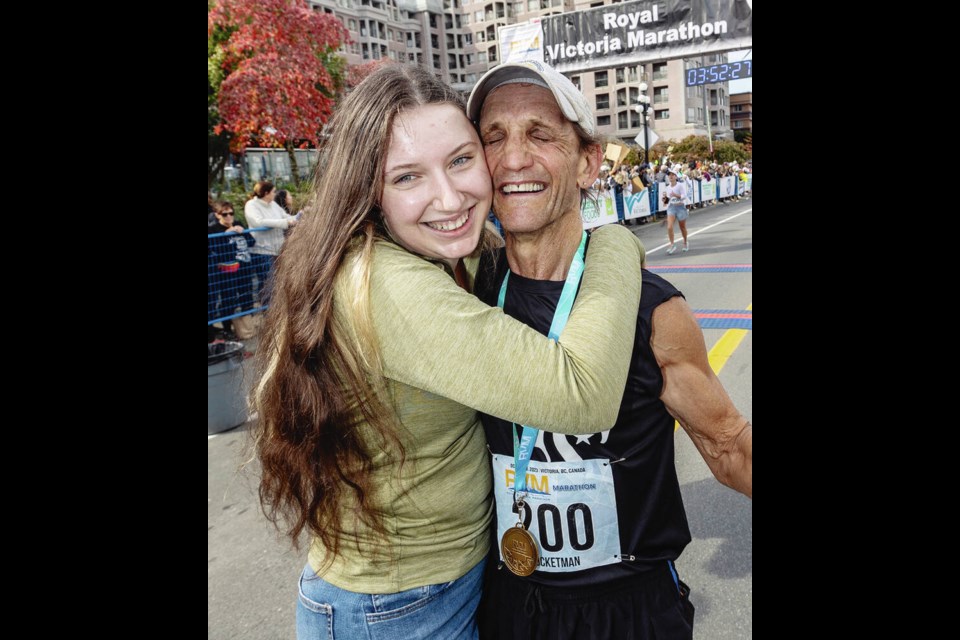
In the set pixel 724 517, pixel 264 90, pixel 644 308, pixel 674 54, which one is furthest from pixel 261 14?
pixel 644 308

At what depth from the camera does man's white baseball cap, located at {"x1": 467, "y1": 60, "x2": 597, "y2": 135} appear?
1435mm

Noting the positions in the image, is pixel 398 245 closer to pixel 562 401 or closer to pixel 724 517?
pixel 562 401

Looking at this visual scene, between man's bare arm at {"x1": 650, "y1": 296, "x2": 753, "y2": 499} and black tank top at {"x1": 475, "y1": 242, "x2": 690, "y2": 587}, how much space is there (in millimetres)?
25

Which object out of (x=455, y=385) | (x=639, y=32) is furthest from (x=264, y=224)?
(x=639, y=32)

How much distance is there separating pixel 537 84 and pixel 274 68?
1006 centimetres

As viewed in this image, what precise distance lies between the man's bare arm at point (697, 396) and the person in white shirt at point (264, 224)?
7.17 m

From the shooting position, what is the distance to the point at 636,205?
63.3ft

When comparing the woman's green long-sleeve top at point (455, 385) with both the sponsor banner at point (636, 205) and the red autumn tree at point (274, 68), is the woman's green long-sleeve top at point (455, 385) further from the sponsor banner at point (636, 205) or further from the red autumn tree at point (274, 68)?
the sponsor banner at point (636, 205)

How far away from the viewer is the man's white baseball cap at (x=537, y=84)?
1.43 m

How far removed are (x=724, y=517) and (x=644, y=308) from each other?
8.31 ft

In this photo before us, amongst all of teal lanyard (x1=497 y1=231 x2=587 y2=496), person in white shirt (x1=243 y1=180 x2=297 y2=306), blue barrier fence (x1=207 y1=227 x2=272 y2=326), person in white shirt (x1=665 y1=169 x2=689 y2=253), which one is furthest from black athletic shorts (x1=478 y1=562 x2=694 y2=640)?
person in white shirt (x1=665 y1=169 x2=689 y2=253)

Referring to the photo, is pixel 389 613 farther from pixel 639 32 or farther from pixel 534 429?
pixel 639 32

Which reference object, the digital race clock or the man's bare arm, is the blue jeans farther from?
the digital race clock
